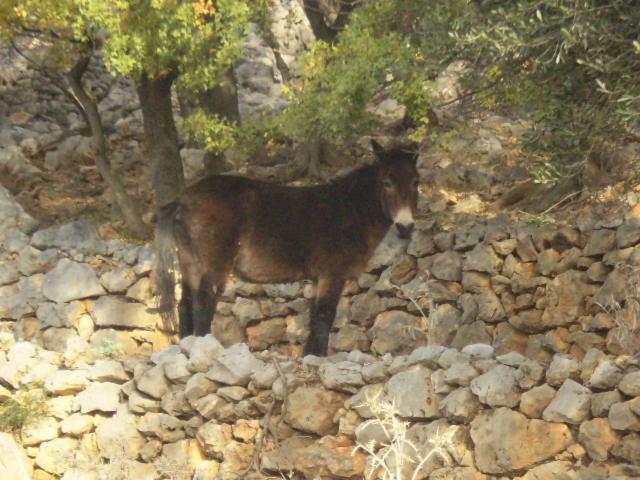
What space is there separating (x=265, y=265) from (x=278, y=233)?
1.32 feet

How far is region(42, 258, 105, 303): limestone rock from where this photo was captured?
1264 cm

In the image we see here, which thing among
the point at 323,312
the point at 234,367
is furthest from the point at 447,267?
the point at 234,367

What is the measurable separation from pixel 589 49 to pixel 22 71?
565 inches

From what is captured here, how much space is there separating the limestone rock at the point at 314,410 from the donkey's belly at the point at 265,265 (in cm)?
193

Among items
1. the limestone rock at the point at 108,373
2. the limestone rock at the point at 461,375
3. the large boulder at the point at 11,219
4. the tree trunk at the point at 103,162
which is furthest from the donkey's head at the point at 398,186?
the large boulder at the point at 11,219


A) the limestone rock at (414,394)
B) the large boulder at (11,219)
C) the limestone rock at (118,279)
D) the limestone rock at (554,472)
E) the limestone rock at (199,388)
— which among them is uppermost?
the large boulder at (11,219)

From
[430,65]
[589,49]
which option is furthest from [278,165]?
[589,49]

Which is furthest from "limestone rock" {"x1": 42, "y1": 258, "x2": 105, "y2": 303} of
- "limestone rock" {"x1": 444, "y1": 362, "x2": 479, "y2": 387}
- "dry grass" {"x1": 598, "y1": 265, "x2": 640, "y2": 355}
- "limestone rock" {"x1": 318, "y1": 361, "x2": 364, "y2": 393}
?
"dry grass" {"x1": 598, "y1": 265, "x2": 640, "y2": 355}

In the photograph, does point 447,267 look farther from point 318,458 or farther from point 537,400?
point 537,400

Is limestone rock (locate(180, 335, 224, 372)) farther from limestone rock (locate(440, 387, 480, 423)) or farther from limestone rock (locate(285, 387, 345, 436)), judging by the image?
limestone rock (locate(440, 387, 480, 423))

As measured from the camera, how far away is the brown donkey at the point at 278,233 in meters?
10.4

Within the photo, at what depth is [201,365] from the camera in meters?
9.97

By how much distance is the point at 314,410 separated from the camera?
9.03 metres

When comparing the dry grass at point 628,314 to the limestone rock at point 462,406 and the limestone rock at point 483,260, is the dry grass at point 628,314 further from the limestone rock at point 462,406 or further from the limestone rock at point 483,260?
the limestone rock at point 483,260
